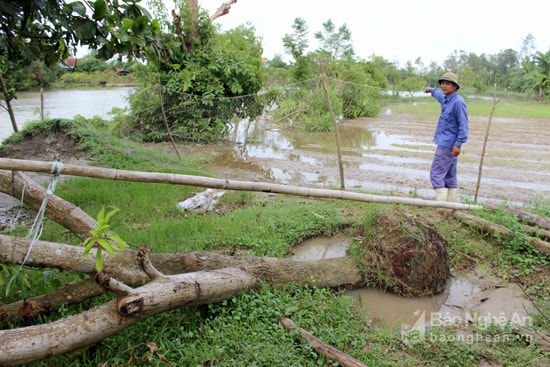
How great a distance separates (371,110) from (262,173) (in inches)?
484

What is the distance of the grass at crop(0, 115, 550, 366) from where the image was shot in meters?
2.42

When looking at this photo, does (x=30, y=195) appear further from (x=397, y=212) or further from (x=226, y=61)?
(x=226, y=61)

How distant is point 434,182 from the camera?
5066mm

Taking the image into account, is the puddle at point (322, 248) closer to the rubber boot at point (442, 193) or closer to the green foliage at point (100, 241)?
the rubber boot at point (442, 193)

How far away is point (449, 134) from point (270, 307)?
3.38 m

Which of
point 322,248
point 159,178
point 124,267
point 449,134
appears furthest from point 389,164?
point 124,267

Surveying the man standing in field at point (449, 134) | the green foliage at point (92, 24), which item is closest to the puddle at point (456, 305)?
the man standing in field at point (449, 134)

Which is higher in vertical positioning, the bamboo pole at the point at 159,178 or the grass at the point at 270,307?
the bamboo pole at the point at 159,178

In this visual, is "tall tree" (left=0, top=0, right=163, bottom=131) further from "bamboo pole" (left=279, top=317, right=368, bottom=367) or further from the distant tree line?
"bamboo pole" (left=279, top=317, right=368, bottom=367)

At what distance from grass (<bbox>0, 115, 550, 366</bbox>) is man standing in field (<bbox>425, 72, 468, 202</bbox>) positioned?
0.54 m

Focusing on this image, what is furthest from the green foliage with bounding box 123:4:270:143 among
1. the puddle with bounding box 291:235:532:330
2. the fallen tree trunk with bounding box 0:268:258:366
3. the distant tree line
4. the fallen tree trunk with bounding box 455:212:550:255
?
the fallen tree trunk with bounding box 0:268:258:366

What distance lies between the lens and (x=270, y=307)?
2908mm

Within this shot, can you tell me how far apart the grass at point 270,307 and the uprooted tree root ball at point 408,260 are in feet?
1.29

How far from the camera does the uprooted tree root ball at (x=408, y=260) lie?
350cm
